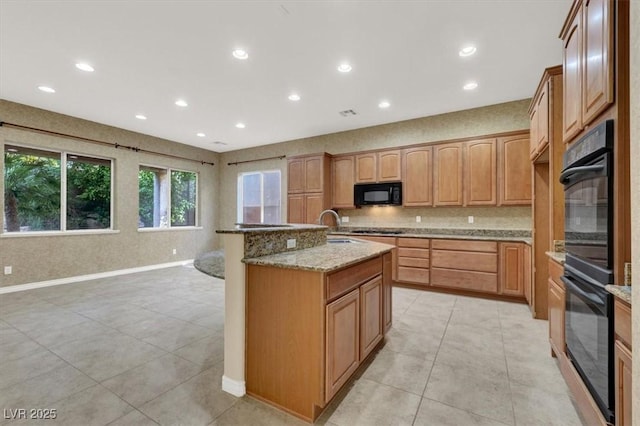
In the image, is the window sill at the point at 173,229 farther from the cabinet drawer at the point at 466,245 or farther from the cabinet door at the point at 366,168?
the cabinet drawer at the point at 466,245

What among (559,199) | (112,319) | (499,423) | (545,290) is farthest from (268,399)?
(545,290)

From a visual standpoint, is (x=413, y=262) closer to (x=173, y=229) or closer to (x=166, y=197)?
(x=173, y=229)

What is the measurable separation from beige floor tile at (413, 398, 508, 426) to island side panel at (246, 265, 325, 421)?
2.05 feet

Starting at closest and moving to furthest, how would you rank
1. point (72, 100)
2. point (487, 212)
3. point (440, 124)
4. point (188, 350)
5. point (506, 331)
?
point (188, 350) → point (506, 331) → point (72, 100) → point (487, 212) → point (440, 124)

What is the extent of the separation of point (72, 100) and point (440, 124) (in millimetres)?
5814

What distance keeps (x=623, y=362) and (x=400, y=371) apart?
134 cm

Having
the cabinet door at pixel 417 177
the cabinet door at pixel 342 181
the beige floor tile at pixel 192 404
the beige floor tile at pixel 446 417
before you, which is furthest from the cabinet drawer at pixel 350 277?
the cabinet door at pixel 342 181

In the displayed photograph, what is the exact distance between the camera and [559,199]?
2.55m

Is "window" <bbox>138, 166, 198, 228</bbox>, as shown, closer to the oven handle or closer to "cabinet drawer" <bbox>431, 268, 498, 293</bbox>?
"cabinet drawer" <bbox>431, 268, 498, 293</bbox>

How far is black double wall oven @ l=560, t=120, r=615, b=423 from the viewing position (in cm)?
127

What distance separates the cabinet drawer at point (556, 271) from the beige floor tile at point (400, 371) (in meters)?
1.12

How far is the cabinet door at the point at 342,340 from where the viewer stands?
5.35 ft

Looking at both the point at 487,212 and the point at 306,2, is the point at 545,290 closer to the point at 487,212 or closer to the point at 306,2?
the point at 487,212

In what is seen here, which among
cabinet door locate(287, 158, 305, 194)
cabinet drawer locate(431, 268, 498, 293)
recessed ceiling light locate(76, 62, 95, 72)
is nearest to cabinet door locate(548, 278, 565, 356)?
cabinet drawer locate(431, 268, 498, 293)
